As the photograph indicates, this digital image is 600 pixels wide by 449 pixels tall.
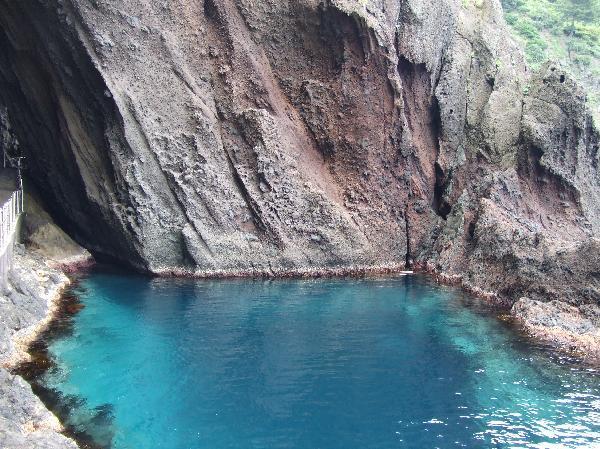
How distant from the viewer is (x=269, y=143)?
32938 mm

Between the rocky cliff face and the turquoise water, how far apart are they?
515 centimetres

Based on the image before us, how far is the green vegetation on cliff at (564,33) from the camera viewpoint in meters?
58.4

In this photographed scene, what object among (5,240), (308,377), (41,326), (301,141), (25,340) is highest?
(301,141)

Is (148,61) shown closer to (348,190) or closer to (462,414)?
(348,190)

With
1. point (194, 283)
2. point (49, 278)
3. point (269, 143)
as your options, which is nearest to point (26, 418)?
point (49, 278)

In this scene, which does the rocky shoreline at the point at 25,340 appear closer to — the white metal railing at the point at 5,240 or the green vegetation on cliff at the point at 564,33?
the white metal railing at the point at 5,240

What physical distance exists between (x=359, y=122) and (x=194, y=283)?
13611 millimetres

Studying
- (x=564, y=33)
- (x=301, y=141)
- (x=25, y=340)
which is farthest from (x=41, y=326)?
(x=564, y=33)

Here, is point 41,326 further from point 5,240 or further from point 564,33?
point 564,33

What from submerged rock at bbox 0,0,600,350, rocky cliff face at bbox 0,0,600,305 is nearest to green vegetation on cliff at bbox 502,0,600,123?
rocky cliff face at bbox 0,0,600,305

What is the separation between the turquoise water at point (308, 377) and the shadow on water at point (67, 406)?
0.07 m

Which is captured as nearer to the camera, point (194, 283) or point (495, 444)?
point (495, 444)

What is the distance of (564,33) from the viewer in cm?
6350

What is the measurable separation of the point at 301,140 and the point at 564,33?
43191 millimetres
